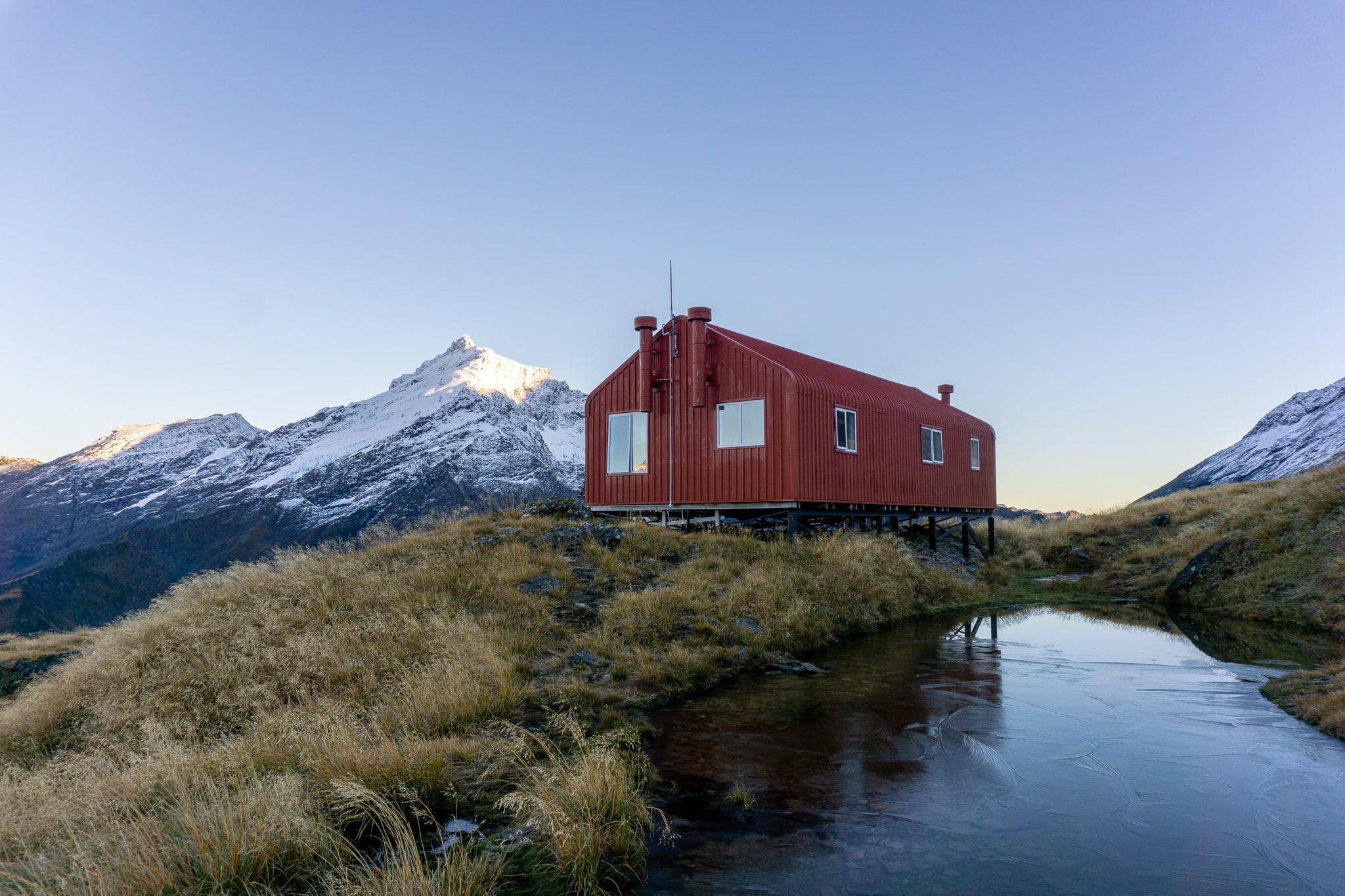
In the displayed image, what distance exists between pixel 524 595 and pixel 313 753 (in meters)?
6.13

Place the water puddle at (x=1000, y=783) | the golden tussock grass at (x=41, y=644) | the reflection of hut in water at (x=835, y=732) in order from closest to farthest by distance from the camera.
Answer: the water puddle at (x=1000, y=783), the reflection of hut in water at (x=835, y=732), the golden tussock grass at (x=41, y=644)

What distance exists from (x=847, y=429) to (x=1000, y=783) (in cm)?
1394

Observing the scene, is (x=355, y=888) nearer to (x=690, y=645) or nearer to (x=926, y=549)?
(x=690, y=645)

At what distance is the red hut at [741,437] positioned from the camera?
17.9m

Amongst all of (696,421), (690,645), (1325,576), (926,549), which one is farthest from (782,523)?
(1325,576)

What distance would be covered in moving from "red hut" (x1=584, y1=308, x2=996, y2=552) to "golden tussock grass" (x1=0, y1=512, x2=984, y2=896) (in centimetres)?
232

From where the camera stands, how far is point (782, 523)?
1938cm

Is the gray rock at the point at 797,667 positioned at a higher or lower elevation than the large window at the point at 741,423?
lower

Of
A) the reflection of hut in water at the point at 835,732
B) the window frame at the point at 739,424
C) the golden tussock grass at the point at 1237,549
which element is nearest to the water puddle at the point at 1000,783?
the reflection of hut in water at the point at 835,732

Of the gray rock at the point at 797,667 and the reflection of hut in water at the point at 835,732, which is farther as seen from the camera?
the gray rock at the point at 797,667

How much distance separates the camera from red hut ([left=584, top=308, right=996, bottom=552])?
1794 cm

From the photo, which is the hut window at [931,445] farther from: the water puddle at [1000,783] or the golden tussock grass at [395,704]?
the water puddle at [1000,783]

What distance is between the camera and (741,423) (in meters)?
18.5

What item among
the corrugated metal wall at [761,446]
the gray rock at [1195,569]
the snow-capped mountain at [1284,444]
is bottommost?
the gray rock at [1195,569]
